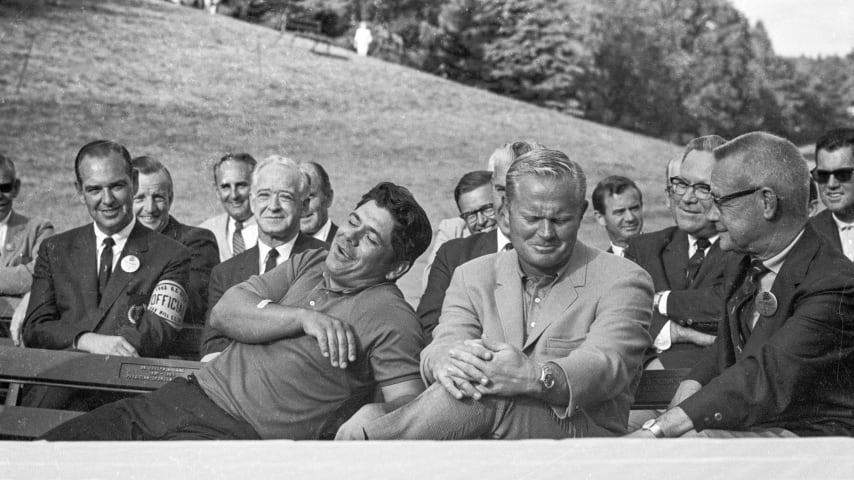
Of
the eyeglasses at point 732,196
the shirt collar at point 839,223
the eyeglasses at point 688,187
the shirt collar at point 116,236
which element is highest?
the eyeglasses at point 688,187

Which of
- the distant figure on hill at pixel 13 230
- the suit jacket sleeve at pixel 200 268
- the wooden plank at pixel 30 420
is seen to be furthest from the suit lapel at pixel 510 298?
the distant figure on hill at pixel 13 230

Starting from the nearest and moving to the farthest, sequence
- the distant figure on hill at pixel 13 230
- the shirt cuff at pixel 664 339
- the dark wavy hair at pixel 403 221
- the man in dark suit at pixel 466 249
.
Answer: the dark wavy hair at pixel 403 221
the shirt cuff at pixel 664 339
the man in dark suit at pixel 466 249
the distant figure on hill at pixel 13 230

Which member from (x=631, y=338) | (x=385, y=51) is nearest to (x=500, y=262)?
(x=631, y=338)

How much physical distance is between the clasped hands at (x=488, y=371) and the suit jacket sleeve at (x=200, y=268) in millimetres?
2364

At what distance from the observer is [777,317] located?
2.76m

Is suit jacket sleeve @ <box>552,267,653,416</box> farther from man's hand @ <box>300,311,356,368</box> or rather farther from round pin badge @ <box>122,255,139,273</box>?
round pin badge @ <box>122,255,139,273</box>

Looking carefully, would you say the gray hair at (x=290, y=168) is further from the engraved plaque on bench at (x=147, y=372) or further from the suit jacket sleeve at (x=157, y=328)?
the engraved plaque on bench at (x=147, y=372)

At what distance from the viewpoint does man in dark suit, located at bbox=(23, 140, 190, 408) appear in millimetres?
3980

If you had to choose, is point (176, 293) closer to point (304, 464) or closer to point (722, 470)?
point (304, 464)

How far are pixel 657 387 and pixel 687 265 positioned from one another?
3.74 ft

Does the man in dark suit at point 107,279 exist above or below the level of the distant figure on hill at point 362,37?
below

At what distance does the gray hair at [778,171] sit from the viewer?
109 inches

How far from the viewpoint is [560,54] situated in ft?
54.6

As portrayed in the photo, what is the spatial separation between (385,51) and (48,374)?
11.2 m
